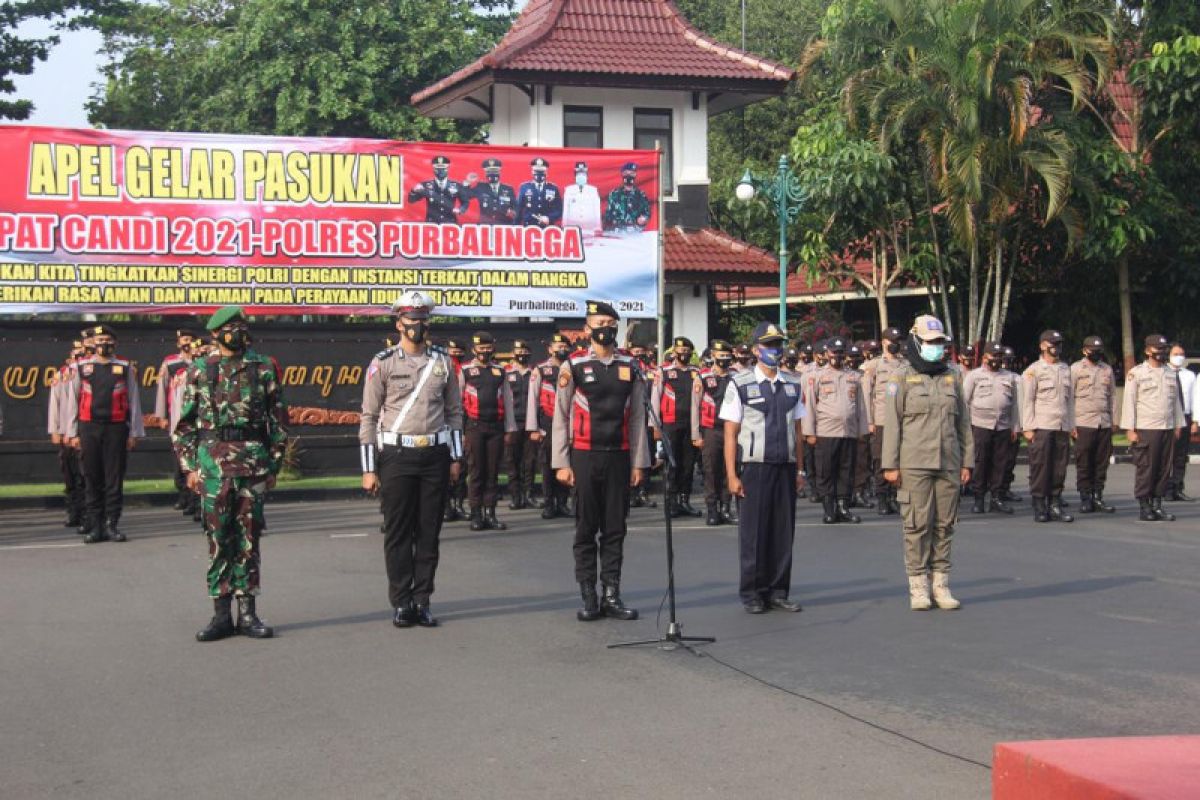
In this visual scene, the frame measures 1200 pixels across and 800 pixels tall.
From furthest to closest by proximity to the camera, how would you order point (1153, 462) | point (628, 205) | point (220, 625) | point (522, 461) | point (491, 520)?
point (628, 205)
point (522, 461)
point (1153, 462)
point (491, 520)
point (220, 625)

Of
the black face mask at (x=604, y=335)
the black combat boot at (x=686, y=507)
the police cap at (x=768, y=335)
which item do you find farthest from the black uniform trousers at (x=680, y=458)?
the black face mask at (x=604, y=335)

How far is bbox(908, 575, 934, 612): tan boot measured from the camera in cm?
1023

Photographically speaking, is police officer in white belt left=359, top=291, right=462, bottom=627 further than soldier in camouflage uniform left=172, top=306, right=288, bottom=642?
Yes

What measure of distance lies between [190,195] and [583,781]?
1507 cm

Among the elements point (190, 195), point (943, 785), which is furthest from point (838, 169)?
point (943, 785)

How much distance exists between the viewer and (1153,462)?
16.7m

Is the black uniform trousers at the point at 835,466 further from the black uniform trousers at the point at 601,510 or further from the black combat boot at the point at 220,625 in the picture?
the black combat boot at the point at 220,625

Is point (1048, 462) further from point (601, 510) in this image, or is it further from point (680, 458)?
point (601, 510)

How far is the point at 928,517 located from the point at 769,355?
161 cm

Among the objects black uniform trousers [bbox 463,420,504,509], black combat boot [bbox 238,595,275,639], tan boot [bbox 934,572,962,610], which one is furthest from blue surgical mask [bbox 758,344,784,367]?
black uniform trousers [bbox 463,420,504,509]

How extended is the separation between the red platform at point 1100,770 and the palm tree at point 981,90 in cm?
2039

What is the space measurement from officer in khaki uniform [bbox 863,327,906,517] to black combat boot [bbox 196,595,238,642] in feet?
30.5

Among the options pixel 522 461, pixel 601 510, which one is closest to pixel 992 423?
pixel 522 461

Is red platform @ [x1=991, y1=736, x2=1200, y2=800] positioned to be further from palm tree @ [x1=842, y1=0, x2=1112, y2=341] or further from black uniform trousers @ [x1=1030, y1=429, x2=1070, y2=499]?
palm tree @ [x1=842, y1=0, x2=1112, y2=341]
